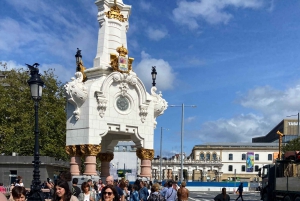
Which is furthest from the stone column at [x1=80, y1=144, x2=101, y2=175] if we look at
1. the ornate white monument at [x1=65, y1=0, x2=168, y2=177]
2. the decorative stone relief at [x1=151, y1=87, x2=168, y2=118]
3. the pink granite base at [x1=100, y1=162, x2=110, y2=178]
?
the decorative stone relief at [x1=151, y1=87, x2=168, y2=118]

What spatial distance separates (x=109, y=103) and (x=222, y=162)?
350 ft

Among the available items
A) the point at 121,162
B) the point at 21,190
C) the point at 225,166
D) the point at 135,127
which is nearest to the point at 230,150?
the point at 225,166

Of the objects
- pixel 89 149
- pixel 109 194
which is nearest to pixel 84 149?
pixel 89 149

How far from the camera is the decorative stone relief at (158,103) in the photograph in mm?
25627

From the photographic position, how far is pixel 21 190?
785cm

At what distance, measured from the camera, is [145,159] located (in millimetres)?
24844

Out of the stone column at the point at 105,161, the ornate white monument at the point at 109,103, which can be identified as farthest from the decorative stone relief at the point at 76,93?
the stone column at the point at 105,161

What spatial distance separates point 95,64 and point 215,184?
155 feet

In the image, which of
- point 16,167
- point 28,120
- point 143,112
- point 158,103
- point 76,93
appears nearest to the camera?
point 76,93

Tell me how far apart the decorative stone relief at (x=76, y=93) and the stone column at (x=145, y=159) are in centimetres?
396

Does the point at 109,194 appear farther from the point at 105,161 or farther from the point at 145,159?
the point at 105,161

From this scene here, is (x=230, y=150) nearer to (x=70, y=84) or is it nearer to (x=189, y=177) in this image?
(x=189, y=177)

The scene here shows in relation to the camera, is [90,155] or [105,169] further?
[105,169]

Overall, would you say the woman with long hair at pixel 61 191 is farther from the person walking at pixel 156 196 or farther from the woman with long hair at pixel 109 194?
the person walking at pixel 156 196
